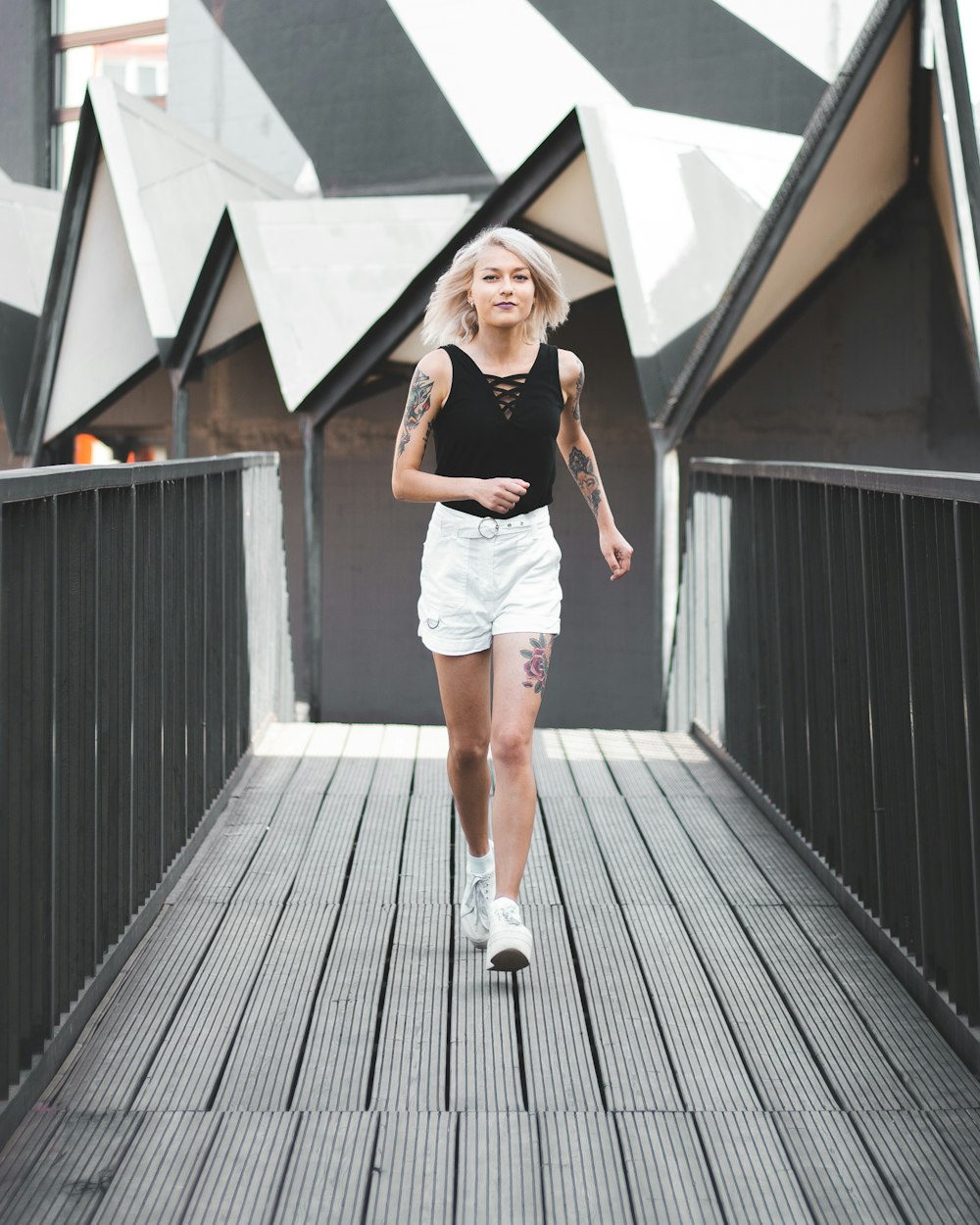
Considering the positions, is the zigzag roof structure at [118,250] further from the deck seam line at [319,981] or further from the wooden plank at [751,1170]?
the wooden plank at [751,1170]

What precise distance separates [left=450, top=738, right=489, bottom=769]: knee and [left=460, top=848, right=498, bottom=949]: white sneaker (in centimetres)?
26

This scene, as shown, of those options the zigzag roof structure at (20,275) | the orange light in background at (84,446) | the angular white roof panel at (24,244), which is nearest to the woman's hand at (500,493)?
the zigzag roof structure at (20,275)

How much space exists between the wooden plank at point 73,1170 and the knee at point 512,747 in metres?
1.18

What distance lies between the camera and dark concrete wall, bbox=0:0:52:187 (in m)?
Answer: 18.6

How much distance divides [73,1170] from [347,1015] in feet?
2.73

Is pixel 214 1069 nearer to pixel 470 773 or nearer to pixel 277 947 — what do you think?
pixel 277 947

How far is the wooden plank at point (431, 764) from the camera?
5.41 meters

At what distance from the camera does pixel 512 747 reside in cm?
333

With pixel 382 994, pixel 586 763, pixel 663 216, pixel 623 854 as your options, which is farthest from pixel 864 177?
pixel 382 994

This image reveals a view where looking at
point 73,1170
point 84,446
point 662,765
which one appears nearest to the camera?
point 73,1170

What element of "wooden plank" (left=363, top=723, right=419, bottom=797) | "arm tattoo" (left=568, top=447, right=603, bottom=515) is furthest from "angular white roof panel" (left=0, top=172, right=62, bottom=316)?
"arm tattoo" (left=568, top=447, right=603, bottom=515)

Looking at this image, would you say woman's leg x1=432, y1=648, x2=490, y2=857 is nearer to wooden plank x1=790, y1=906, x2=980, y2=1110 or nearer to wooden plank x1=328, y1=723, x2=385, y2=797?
wooden plank x1=790, y1=906, x2=980, y2=1110

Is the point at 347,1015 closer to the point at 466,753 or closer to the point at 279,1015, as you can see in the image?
the point at 279,1015

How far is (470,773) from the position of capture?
3.58m
